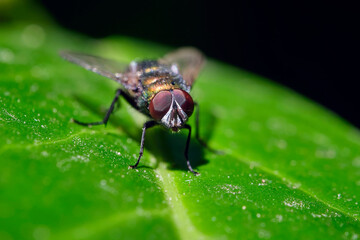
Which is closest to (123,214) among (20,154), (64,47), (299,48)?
(20,154)

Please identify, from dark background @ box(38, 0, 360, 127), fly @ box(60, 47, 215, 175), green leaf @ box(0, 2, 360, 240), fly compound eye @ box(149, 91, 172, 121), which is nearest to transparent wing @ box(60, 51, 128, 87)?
fly @ box(60, 47, 215, 175)

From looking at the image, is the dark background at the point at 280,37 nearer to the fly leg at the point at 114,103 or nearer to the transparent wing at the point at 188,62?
the transparent wing at the point at 188,62

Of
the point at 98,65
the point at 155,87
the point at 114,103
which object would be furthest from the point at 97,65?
Answer: the point at 155,87

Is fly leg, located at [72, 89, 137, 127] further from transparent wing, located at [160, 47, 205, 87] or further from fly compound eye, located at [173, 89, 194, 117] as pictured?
fly compound eye, located at [173, 89, 194, 117]

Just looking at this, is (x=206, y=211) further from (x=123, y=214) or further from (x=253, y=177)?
(x=253, y=177)

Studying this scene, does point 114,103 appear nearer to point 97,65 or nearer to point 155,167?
point 97,65
